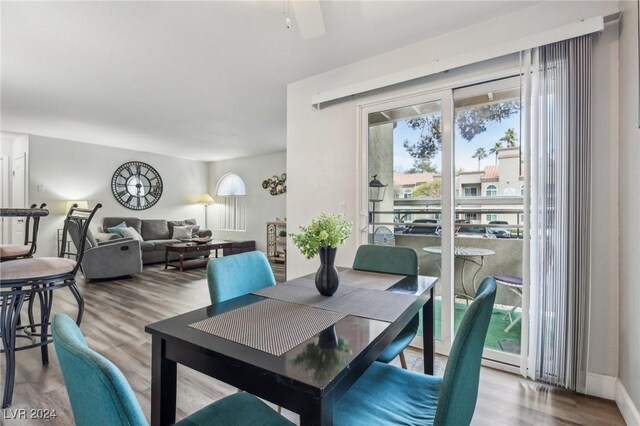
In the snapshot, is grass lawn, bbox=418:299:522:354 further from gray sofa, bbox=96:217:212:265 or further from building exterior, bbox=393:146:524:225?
gray sofa, bbox=96:217:212:265

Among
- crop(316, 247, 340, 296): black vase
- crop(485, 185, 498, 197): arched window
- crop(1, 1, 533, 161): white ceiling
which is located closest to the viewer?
crop(316, 247, 340, 296): black vase

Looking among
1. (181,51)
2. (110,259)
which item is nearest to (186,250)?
(110,259)

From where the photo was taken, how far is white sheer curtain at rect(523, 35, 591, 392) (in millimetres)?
1807

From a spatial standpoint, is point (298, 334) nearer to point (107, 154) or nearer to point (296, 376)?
point (296, 376)

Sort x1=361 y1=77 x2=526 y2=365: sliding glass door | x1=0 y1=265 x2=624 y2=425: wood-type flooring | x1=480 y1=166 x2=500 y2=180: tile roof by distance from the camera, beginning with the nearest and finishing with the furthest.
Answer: x1=0 y1=265 x2=624 y2=425: wood-type flooring, x1=361 y1=77 x2=526 y2=365: sliding glass door, x1=480 y1=166 x2=500 y2=180: tile roof

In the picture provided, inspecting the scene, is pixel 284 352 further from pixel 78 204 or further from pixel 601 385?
pixel 78 204

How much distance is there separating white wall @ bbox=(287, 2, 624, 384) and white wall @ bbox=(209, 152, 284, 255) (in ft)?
12.7

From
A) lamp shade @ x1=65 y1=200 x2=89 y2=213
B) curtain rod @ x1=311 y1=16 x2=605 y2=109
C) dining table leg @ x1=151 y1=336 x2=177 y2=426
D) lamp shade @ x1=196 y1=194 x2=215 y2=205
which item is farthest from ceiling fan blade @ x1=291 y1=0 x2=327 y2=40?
lamp shade @ x1=196 y1=194 x2=215 y2=205

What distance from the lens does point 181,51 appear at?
103 inches

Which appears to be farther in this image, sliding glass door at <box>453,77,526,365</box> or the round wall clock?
the round wall clock

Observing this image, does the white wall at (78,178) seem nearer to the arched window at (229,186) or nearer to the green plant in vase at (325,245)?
the arched window at (229,186)

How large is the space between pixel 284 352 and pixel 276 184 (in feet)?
20.8

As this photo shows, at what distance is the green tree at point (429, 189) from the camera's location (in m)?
2.44

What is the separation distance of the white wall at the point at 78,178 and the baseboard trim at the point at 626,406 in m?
7.25
